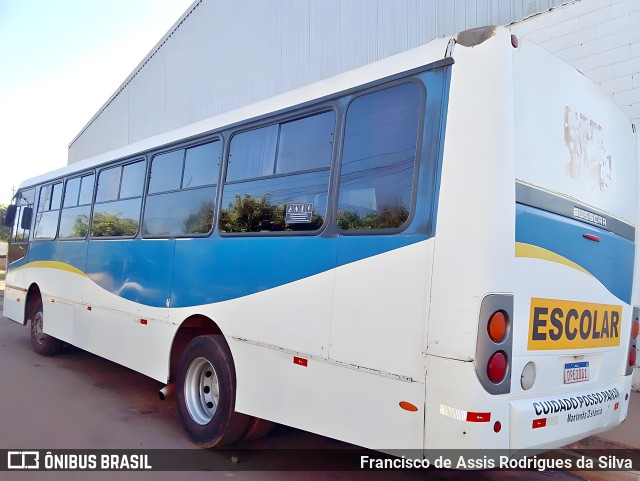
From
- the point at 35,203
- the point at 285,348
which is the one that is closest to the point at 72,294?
the point at 35,203

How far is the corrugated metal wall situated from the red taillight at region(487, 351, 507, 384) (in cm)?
694

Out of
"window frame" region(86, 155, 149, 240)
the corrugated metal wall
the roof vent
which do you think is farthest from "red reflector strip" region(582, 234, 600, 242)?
the corrugated metal wall

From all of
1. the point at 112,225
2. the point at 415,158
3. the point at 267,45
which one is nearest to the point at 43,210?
the point at 112,225

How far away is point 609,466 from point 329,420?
291 cm

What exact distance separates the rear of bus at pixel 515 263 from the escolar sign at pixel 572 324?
0.04 feet

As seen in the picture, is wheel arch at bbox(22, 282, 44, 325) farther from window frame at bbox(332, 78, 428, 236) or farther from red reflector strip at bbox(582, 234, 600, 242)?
red reflector strip at bbox(582, 234, 600, 242)

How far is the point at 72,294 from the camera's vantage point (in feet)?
26.6

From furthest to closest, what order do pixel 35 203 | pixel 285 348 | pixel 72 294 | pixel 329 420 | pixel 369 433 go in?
pixel 35 203 < pixel 72 294 < pixel 285 348 < pixel 329 420 < pixel 369 433

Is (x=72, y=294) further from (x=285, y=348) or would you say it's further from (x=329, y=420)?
(x=329, y=420)

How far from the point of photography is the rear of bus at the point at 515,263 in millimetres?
3221

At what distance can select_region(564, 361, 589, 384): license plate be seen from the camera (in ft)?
12.5

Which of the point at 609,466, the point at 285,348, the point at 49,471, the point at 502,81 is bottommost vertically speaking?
the point at 49,471

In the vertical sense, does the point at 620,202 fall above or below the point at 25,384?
above

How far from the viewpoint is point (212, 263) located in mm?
5223
